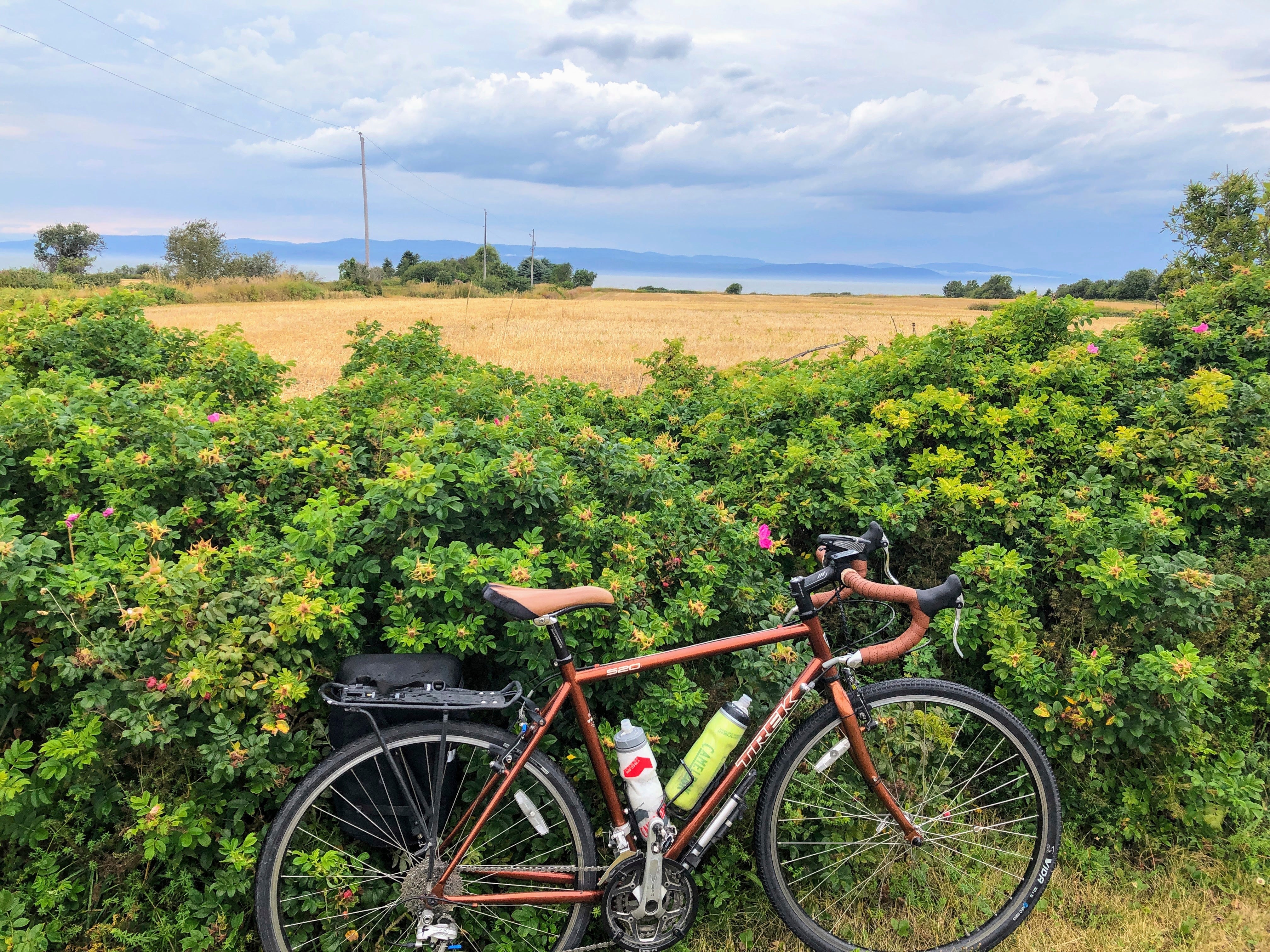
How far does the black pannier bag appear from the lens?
2496 millimetres

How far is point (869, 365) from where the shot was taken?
5582mm

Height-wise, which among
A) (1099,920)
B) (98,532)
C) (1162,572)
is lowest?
(1099,920)

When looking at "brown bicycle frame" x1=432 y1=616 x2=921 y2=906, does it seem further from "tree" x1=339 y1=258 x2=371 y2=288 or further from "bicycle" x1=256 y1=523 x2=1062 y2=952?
"tree" x1=339 y1=258 x2=371 y2=288

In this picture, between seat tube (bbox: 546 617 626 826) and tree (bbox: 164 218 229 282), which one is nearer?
seat tube (bbox: 546 617 626 826)

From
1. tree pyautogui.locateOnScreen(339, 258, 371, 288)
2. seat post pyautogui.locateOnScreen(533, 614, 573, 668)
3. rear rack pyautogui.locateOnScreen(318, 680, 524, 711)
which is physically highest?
tree pyautogui.locateOnScreen(339, 258, 371, 288)

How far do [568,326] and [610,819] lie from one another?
25593 mm

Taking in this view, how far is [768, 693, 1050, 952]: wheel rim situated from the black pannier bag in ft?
4.12

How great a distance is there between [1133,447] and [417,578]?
429 cm

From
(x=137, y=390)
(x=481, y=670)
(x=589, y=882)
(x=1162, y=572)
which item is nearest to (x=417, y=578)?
(x=481, y=670)

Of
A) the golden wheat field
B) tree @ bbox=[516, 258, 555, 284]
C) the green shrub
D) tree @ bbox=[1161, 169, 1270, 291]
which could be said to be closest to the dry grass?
the green shrub

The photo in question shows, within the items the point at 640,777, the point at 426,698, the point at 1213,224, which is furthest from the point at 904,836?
the point at 1213,224

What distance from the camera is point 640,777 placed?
8.23 ft

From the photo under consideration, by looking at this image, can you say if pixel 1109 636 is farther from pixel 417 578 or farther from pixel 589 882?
pixel 417 578

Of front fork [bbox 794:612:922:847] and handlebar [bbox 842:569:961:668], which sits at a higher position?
handlebar [bbox 842:569:961:668]
